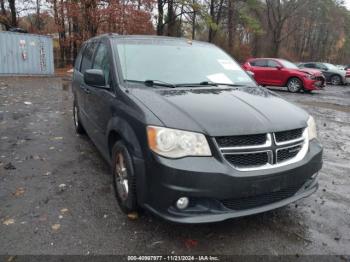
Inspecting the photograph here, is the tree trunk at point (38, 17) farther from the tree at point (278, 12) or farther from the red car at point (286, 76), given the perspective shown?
the tree at point (278, 12)

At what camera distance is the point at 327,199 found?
12.6 feet

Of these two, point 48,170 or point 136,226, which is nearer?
point 136,226

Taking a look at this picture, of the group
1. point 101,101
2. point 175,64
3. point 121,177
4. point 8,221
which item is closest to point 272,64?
point 175,64

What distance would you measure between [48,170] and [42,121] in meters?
3.24

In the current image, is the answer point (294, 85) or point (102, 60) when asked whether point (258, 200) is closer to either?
point (102, 60)

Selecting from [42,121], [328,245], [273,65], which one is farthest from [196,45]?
[273,65]

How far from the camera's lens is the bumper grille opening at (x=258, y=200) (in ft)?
8.97

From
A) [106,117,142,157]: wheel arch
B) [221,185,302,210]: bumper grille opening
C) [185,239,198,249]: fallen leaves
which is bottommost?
[185,239,198,249]: fallen leaves

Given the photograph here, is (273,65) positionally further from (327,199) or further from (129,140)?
(129,140)

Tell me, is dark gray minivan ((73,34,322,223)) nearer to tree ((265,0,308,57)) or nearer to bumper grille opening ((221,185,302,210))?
bumper grille opening ((221,185,302,210))

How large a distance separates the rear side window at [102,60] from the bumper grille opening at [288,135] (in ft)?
6.50

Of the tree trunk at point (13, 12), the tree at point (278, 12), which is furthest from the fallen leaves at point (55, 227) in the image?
the tree at point (278, 12)

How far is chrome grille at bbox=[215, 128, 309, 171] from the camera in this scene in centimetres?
263

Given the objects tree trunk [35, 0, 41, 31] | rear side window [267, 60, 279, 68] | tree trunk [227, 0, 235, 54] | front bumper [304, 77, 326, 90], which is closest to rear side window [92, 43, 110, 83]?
front bumper [304, 77, 326, 90]
